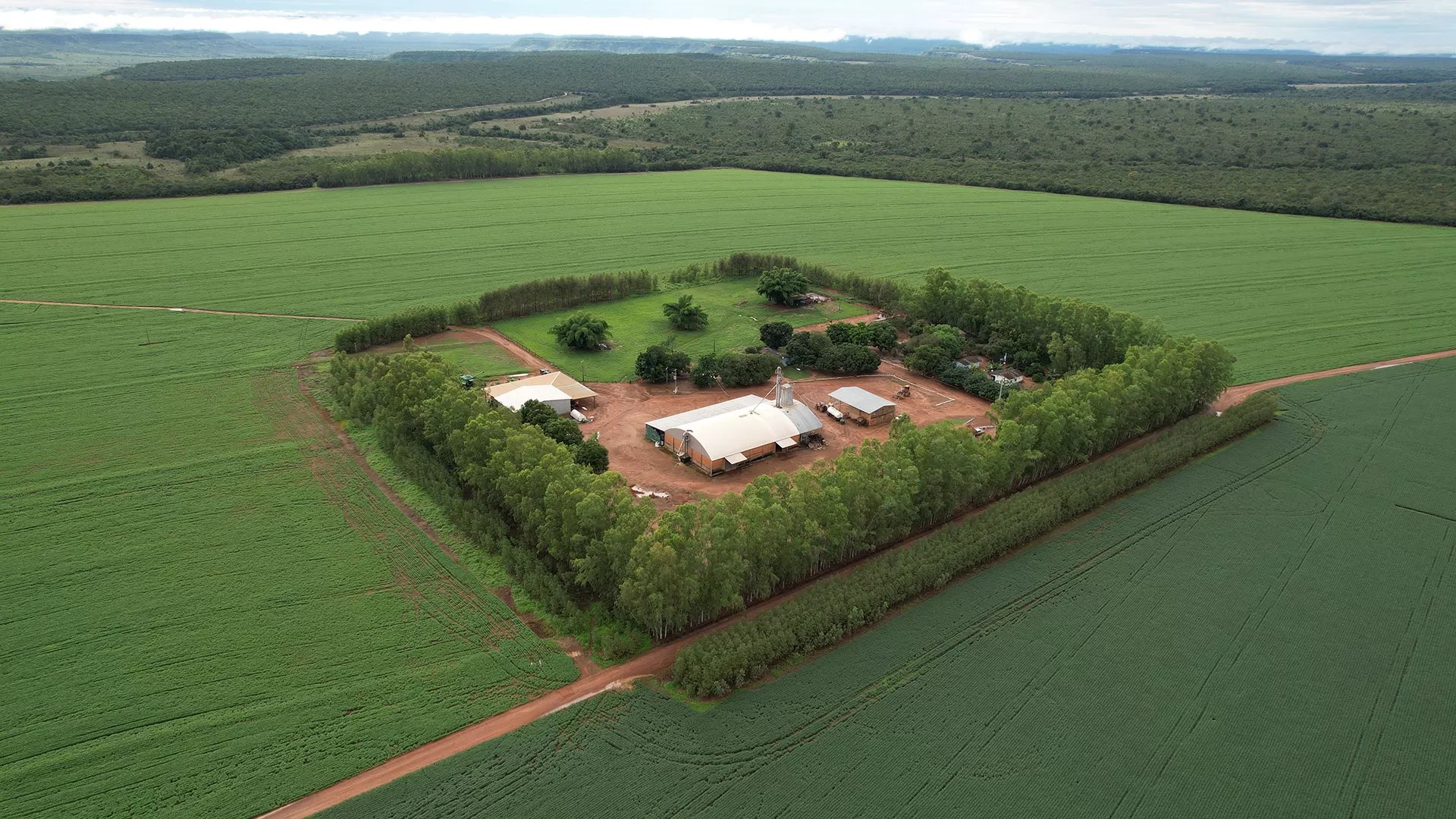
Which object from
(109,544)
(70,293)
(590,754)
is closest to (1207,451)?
(590,754)

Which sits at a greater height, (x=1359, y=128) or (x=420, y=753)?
(x=1359, y=128)

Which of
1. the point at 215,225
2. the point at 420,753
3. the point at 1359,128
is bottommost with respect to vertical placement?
the point at 420,753

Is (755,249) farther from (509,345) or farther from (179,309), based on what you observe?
(179,309)

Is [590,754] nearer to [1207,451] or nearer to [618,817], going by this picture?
[618,817]

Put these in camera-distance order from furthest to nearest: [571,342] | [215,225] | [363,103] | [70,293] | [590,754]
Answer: [363,103], [215,225], [70,293], [571,342], [590,754]

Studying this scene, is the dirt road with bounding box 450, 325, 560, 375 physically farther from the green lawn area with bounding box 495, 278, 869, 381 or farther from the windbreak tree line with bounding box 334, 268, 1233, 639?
the windbreak tree line with bounding box 334, 268, 1233, 639

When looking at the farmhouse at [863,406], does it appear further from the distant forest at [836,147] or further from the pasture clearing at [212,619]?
the distant forest at [836,147]

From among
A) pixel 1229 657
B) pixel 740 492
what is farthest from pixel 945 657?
pixel 740 492

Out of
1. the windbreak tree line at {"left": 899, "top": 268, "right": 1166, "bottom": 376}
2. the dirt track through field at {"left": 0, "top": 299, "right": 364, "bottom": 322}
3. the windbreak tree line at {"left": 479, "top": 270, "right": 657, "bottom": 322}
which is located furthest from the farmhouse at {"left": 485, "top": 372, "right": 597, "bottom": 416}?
the windbreak tree line at {"left": 899, "top": 268, "right": 1166, "bottom": 376}
